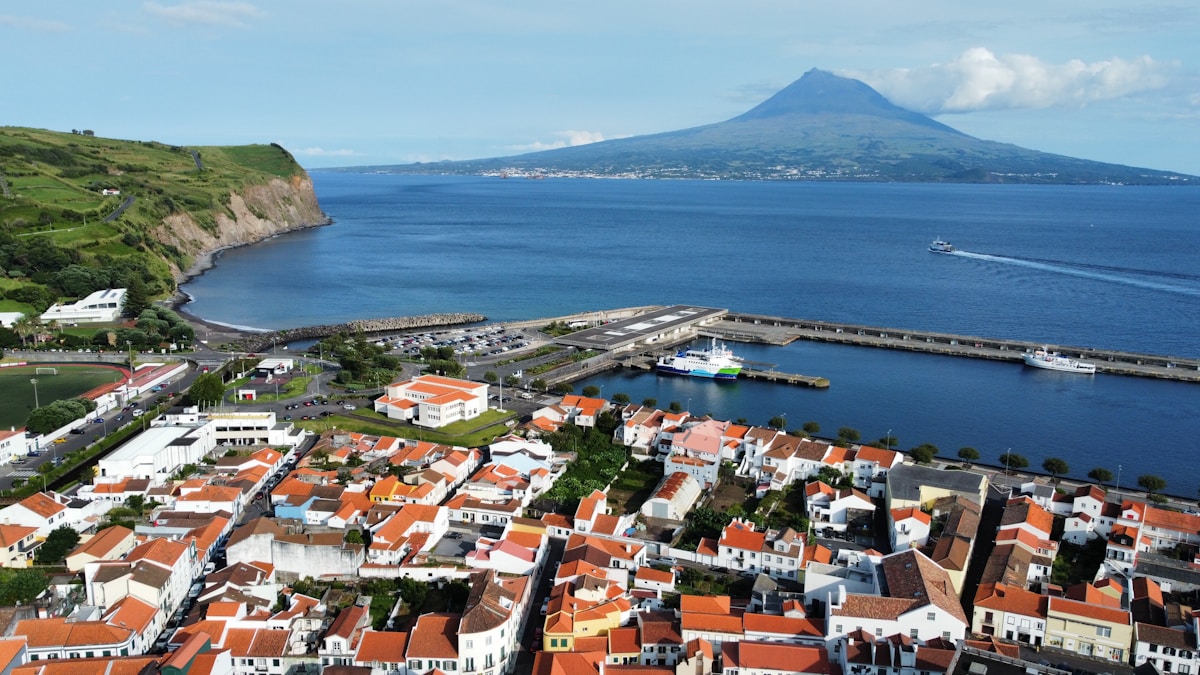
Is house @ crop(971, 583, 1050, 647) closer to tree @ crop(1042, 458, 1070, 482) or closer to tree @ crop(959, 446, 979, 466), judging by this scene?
tree @ crop(1042, 458, 1070, 482)

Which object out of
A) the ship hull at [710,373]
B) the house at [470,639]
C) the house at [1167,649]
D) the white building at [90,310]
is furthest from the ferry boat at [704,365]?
the white building at [90,310]

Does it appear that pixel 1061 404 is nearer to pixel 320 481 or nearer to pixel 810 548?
pixel 810 548

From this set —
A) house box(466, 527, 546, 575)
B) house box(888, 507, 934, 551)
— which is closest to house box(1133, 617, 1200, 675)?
house box(888, 507, 934, 551)

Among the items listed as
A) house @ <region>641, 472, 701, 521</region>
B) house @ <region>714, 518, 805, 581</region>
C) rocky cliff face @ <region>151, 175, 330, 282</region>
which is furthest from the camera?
rocky cliff face @ <region>151, 175, 330, 282</region>

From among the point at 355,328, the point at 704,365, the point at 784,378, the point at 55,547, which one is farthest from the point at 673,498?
the point at 355,328

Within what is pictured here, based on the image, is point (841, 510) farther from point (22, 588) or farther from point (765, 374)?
point (22, 588)

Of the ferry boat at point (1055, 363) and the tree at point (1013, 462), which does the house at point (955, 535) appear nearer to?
the tree at point (1013, 462)

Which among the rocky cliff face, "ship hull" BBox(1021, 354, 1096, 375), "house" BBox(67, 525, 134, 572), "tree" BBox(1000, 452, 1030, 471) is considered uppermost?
the rocky cliff face
